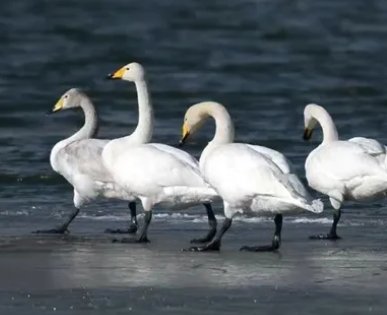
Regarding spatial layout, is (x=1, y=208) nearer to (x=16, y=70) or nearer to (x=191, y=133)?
(x=191, y=133)

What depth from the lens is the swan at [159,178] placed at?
13680mm

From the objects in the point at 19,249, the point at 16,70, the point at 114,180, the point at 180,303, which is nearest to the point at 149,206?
the point at 114,180

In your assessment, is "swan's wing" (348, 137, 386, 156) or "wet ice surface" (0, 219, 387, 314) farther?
"swan's wing" (348, 137, 386, 156)

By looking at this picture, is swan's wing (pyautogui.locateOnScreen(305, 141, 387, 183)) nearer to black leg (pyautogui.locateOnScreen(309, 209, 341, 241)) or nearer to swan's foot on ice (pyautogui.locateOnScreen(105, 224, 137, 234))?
black leg (pyautogui.locateOnScreen(309, 209, 341, 241))

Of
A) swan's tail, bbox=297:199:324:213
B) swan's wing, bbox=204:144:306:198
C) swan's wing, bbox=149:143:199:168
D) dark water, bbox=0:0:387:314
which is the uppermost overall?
swan's wing, bbox=204:144:306:198

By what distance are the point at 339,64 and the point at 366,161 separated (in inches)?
780

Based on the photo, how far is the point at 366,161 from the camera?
14195mm

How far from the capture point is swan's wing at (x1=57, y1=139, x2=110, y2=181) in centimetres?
1477

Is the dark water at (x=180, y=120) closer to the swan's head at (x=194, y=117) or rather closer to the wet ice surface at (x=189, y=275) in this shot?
the wet ice surface at (x=189, y=275)

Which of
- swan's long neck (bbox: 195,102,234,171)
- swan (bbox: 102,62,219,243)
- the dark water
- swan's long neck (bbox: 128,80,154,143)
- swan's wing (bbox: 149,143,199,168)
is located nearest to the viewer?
the dark water

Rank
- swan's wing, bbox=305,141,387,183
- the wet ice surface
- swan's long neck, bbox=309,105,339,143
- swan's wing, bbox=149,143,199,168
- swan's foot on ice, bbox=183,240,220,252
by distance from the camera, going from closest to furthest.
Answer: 1. the wet ice surface
2. swan's foot on ice, bbox=183,240,220,252
3. swan's wing, bbox=149,143,199,168
4. swan's wing, bbox=305,141,387,183
5. swan's long neck, bbox=309,105,339,143

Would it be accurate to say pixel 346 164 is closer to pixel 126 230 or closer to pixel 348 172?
pixel 348 172

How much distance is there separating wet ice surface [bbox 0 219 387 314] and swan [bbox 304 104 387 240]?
0.32m

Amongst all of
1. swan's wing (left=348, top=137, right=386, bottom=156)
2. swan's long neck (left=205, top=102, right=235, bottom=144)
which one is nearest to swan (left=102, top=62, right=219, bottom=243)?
swan's long neck (left=205, top=102, right=235, bottom=144)
